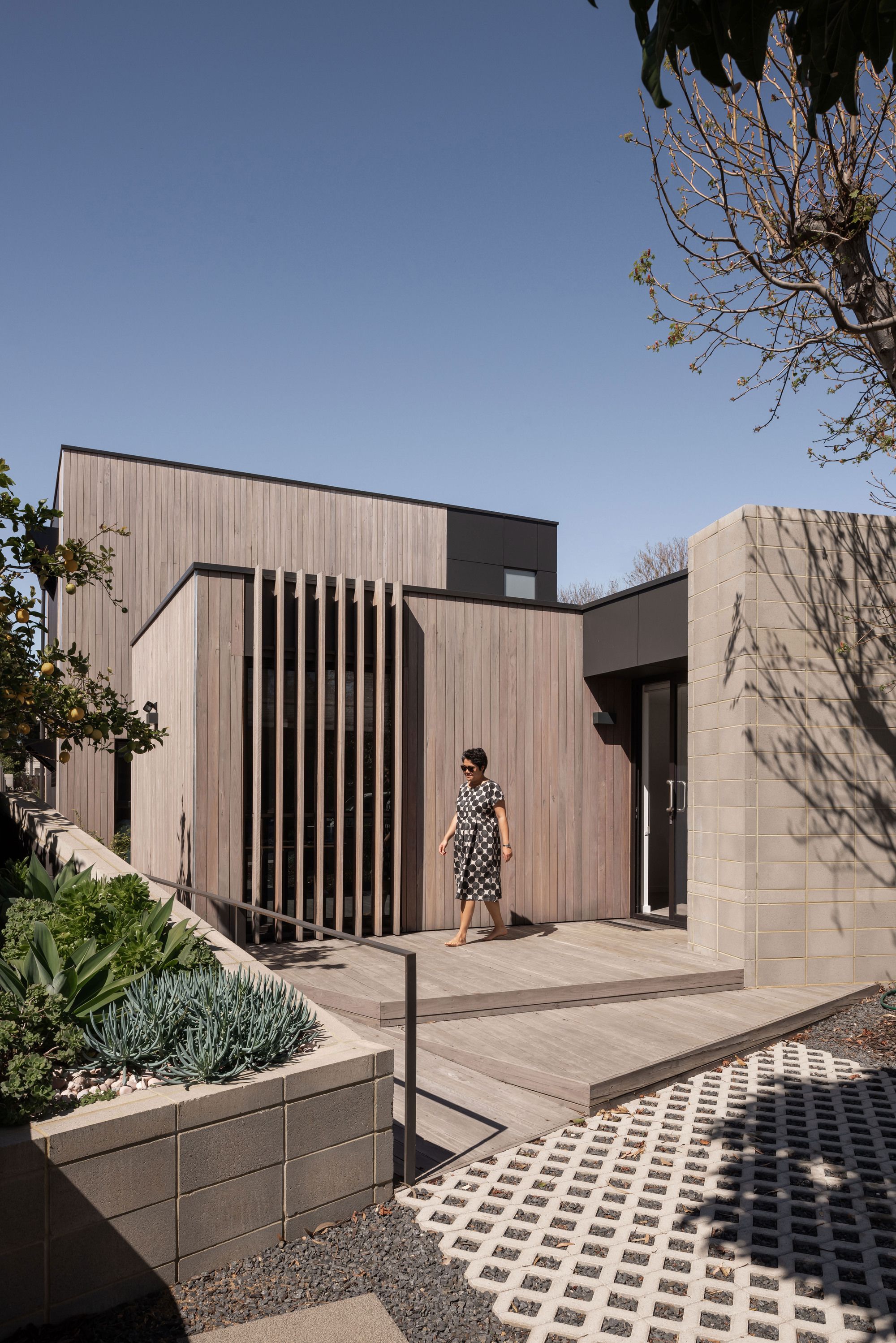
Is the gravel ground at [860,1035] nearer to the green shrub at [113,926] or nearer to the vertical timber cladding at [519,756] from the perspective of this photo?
the vertical timber cladding at [519,756]

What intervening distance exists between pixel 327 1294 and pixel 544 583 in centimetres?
1757

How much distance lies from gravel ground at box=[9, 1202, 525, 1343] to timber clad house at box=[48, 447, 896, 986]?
4.20 m

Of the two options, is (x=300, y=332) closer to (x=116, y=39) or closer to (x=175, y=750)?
(x=116, y=39)

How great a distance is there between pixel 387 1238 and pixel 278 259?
8.30 m

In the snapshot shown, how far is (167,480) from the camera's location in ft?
48.0

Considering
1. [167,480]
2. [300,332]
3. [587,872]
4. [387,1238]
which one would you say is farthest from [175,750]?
[167,480]

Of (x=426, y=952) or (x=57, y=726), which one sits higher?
(x=57, y=726)

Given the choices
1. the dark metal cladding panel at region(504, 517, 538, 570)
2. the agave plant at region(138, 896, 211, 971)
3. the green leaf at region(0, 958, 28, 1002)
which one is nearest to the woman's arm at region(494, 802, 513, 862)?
the agave plant at region(138, 896, 211, 971)

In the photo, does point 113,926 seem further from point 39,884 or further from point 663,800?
point 663,800

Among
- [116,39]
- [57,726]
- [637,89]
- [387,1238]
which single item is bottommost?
[387,1238]

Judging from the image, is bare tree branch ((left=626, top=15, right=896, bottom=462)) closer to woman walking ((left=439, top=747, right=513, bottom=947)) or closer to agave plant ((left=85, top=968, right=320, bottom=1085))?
woman walking ((left=439, top=747, right=513, bottom=947))

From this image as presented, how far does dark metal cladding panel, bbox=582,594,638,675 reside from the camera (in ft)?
27.1

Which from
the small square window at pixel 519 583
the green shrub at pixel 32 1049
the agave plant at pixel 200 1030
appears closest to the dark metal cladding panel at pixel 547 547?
the small square window at pixel 519 583

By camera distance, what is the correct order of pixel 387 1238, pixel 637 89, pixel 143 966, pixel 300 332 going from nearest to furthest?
pixel 387 1238
pixel 143 966
pixel 637 89
pixel 300 332
